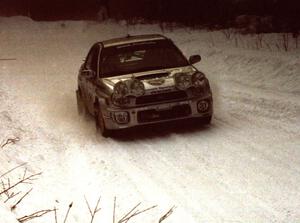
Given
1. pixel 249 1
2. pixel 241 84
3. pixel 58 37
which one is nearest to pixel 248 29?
pixel 249 1

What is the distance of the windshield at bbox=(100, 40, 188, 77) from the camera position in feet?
34.5

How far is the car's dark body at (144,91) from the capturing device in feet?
32.0

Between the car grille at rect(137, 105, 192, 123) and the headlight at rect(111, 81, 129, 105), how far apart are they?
31 cm

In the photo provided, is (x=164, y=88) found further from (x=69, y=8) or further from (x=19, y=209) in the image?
(x=69, y=8)

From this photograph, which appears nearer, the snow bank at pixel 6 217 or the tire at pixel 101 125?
the snow bank at pixel 6 217

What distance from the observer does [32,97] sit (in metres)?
15.2

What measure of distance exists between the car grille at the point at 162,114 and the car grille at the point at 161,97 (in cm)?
14

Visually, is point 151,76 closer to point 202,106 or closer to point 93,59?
point 202,106

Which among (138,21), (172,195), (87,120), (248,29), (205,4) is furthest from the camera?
(138,21)

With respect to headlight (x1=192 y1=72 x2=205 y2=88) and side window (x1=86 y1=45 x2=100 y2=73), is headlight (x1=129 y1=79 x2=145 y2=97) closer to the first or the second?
headlight (x1=192 y1=72 x2=205 y2=88)

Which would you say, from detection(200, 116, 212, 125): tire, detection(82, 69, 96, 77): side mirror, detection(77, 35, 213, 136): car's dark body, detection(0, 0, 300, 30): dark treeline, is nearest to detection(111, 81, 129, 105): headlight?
detection(77, 35, 213, 136): car's dark body

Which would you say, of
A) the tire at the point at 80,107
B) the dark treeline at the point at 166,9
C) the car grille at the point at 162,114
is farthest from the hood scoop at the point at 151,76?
the dark treeline at the point at 166,9

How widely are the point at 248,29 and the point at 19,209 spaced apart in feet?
52.1

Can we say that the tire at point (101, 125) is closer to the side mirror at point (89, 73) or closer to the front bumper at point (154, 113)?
the front bumper at point (154, 113)
